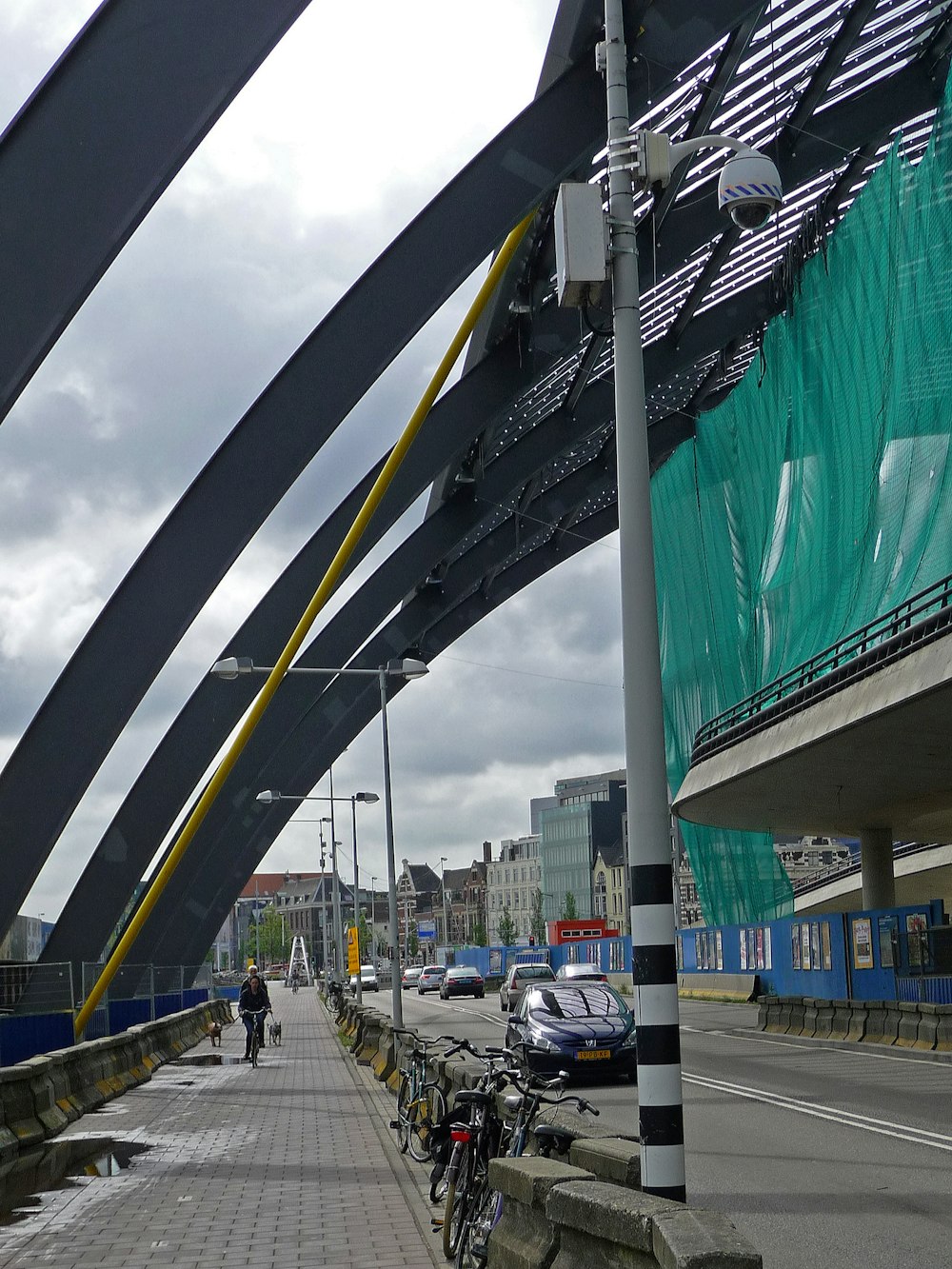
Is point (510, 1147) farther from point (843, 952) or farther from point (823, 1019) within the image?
point (843, 952)

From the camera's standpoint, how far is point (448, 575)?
4312cm

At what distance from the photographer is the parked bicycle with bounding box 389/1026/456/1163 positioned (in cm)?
1245

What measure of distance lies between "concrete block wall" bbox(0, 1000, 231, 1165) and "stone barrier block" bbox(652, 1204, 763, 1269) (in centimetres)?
1076

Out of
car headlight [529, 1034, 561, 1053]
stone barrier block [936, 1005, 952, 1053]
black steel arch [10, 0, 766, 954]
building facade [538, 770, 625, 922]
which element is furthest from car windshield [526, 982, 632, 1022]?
building facade [538, 770, 625, 922]

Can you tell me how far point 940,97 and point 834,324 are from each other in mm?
6553

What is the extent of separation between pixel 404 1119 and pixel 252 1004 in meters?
15.7

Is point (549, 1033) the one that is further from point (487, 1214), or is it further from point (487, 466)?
point (487, 466)

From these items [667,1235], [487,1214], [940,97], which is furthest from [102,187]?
[940,97]

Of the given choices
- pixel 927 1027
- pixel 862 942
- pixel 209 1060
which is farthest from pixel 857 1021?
pixel 209 1060

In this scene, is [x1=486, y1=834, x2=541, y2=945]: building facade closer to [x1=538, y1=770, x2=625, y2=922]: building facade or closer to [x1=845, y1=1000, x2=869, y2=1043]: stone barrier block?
[x1=538, y1=770, x2=625, y2=922]: building facade

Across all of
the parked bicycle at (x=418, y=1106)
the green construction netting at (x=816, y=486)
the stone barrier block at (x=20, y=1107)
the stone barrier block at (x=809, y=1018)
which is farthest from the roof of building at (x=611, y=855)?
the parked bicycle at (x=418, y=1106)

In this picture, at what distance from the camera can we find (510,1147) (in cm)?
845

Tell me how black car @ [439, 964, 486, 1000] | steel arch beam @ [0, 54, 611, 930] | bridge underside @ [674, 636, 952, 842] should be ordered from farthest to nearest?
black car @ [439, 964, 486, 1000]
bridge underside @ [674, 636, 952, 842]
steel arch beam @ [0, 54, 611, 930]

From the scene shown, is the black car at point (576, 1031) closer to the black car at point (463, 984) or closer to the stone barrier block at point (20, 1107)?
the stone barrier block at point (20, 1107)
